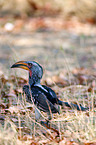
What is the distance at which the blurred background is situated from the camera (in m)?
Result: 6.95

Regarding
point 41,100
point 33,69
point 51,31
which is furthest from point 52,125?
point 51,31

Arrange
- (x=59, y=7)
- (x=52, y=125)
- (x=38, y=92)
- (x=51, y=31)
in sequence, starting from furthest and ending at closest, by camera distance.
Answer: (x=59, y=7) < (x=51, y=31) < (x=52, y=125) < (x=38, y=92)

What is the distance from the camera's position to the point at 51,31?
10.3 m

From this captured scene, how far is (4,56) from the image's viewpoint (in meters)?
7.00

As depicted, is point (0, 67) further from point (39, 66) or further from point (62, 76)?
point (39, 66)

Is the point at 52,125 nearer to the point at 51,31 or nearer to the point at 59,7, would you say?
the point at 51,31

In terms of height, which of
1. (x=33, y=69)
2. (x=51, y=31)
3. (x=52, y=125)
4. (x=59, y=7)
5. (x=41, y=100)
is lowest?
(x=52, y=125)

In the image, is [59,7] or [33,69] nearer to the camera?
[33,69]

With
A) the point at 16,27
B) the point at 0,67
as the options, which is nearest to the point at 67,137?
the point at 0,67

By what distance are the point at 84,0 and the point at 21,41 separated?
431cm

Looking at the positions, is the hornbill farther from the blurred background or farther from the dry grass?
the dry grass

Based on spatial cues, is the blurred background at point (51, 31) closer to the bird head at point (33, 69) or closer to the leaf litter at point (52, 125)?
the leaf litter at point (52, 125)

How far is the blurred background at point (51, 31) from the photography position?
6945 mm

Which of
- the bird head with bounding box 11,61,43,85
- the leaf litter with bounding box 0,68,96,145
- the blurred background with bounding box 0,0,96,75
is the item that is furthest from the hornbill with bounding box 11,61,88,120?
the blurred background with bounding box 0,0,96,75
